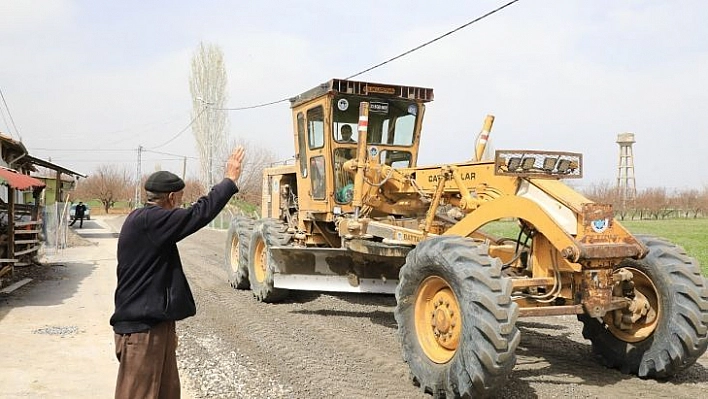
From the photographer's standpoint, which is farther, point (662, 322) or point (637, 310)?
point (637, 310)

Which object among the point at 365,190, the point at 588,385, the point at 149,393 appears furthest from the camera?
the point at 365,190

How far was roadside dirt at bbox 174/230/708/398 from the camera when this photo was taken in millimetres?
5223

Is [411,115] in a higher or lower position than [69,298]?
higher

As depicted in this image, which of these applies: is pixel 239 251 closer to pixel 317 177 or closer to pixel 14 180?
pixel 317 177

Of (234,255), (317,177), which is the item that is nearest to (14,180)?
(234,255)

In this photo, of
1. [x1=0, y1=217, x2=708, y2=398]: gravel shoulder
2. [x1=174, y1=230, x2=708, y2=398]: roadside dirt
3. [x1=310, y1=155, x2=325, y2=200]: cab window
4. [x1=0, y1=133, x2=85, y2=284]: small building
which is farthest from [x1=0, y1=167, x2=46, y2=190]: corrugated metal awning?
[x1=310, y1=155, x2=325, y2=200]: cab window

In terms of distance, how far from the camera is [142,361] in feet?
11.5

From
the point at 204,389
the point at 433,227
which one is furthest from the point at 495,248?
the point at 204,389

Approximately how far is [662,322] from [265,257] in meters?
5.91

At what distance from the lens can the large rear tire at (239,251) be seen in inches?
411

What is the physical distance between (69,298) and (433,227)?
21.1 ft

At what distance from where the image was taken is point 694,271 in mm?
5309

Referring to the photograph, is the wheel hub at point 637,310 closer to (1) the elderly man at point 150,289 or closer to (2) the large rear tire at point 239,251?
(1) the elderly man at point 150,289

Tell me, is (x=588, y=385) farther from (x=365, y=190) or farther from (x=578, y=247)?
(x=365, y=190)
